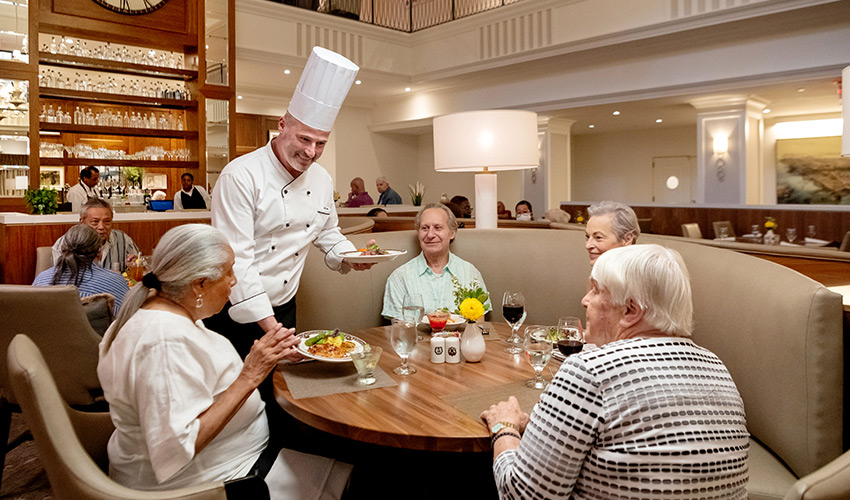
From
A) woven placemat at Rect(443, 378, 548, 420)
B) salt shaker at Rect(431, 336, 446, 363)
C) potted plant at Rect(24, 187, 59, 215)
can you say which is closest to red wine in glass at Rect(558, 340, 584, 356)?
woven placemat at Rect(443, 378, 548, 420)

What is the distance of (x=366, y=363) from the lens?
1.80 m

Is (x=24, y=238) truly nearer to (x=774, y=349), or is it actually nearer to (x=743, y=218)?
(x=774, y=349)

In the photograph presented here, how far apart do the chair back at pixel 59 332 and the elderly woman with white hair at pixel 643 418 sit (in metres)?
1.93

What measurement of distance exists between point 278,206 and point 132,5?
21.6 feet

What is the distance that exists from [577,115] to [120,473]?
10705mm

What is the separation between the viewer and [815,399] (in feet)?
5.13

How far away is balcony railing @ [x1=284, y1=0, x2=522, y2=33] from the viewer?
34.2 ft

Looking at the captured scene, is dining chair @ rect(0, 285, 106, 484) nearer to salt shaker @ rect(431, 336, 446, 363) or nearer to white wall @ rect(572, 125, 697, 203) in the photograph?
salt shaker @ rect(431, 336, 446, 363)

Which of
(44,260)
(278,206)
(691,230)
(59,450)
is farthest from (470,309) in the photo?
(691,230)

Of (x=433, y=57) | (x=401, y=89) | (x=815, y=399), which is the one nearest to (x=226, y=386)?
(x=815, y=399)

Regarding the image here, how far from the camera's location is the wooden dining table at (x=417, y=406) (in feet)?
4.75

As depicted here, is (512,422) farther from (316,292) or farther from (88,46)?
(88,46)

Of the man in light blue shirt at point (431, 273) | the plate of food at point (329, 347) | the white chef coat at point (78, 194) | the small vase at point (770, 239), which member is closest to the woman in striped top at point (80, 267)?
the man in light blue shirt at point (431, 273)

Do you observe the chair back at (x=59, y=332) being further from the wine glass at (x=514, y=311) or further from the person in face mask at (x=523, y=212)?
the person in face mask at (x=523, y=212)
